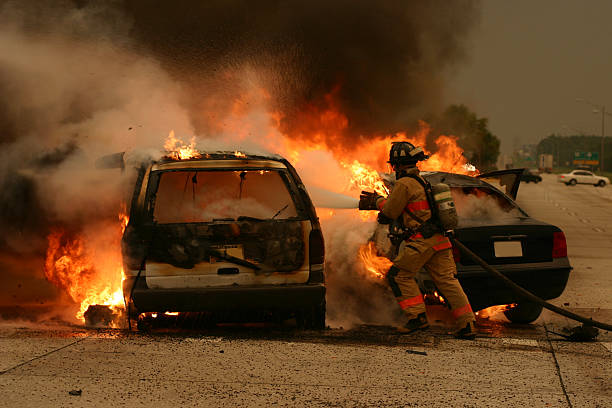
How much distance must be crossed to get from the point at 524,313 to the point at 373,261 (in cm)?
148

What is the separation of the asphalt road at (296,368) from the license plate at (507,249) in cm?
67

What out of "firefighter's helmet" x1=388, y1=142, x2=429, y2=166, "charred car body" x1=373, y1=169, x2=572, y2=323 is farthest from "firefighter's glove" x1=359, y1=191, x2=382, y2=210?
"charred car body" x1=373, y1=169, x2=572, y2=323

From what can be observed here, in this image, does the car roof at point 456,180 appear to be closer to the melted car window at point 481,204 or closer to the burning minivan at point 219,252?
the melted car window at point 481,204

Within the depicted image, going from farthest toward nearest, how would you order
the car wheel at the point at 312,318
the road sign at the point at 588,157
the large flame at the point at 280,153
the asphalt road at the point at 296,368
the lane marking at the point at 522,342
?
the road sign at the point at 588,157
the large flame at the point at 280,153
the car wheel at the point at 312,318
the lane marking at the point at 522,342
the asphalt road at the point at 296,368

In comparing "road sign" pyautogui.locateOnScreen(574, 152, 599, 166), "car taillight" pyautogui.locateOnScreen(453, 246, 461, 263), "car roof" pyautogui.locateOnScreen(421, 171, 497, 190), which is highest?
"road sign" pyautogui.locateOnScreen(574, 152, 599, 166)

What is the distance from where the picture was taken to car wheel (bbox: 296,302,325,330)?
5.90 meters

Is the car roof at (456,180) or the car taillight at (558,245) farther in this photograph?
the car roof at (456,180)

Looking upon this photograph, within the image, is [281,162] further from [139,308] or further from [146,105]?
[146,105]

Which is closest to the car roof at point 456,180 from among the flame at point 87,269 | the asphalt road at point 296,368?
the asphalt road at point 296,368

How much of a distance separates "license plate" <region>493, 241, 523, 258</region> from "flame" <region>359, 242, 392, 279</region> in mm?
1096

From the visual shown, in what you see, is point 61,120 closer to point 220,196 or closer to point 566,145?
point 220,196

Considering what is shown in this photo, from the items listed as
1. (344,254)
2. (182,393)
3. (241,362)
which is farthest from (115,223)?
(182,393)

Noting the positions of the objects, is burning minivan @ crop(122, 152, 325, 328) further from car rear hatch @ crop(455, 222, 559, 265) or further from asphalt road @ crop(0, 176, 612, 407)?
car rear hatch @ crop(455, 222, 559, 265)

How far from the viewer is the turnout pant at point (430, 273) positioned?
19.1 ft
